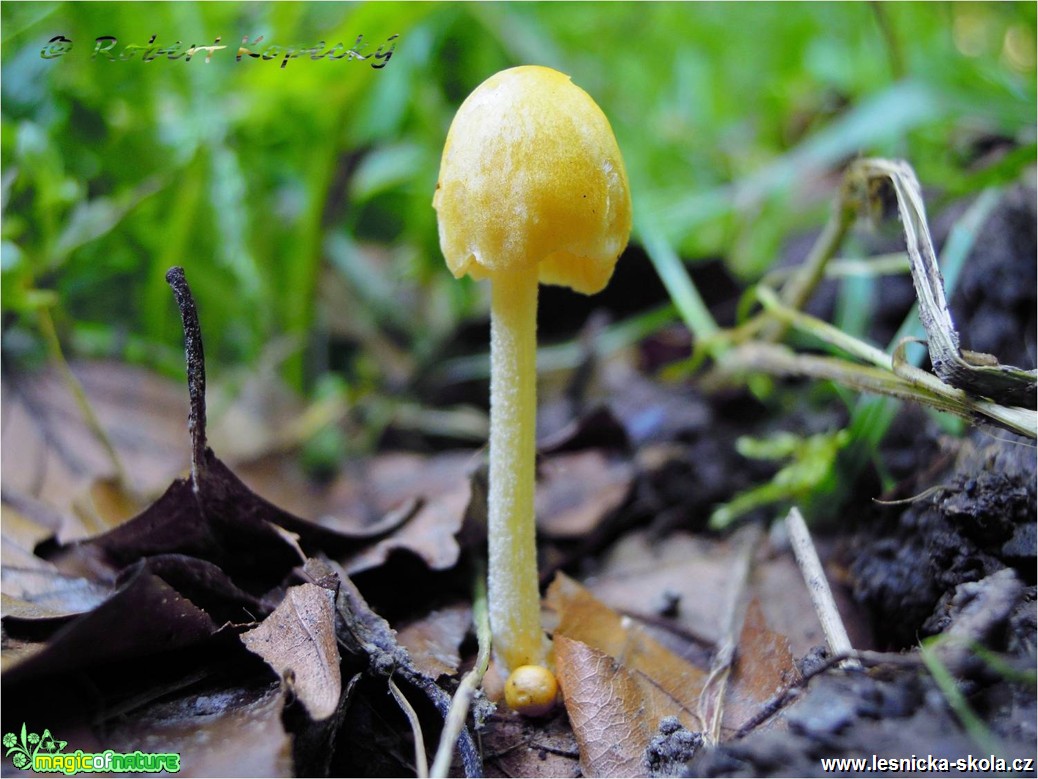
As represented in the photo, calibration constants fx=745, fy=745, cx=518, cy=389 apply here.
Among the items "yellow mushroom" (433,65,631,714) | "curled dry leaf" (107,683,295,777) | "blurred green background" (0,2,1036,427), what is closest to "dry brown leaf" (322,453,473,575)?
"yellow mushroom" (433,65,631,714)

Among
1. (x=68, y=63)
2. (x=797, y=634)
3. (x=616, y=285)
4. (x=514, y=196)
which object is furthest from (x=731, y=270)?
(x=68, y=63)

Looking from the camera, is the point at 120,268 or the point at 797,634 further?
the point at 120,268

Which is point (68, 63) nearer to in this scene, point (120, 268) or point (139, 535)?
point (120, 268)

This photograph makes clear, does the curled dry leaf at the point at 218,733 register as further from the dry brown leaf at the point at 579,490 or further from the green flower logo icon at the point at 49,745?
the dry brown leaf at the point at 579,490

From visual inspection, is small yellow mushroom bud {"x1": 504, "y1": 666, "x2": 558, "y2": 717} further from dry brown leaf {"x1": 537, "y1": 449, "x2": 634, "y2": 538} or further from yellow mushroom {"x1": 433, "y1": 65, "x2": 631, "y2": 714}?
dry brown leaf {"x1": 537, "y1": 449, "x2": 634, "y2": 538}

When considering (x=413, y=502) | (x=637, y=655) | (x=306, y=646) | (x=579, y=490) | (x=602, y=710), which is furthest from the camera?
(x=579, y=490)

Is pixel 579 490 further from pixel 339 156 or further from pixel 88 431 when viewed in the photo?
pixel 339 156

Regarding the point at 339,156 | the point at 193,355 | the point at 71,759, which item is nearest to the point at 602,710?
the point at 71,759
